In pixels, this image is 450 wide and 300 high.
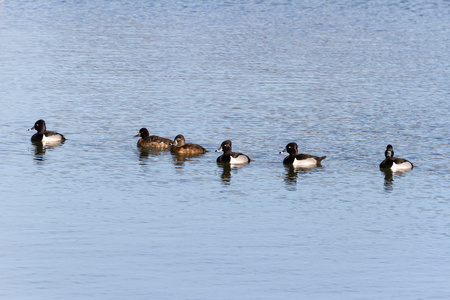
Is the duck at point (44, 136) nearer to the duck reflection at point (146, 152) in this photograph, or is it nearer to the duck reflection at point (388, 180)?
the duck reflection at point (146, 152)

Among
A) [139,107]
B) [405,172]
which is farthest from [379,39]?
[405,172]

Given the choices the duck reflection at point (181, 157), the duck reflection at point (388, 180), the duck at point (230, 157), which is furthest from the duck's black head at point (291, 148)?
the duck reflection at point (181, 157)

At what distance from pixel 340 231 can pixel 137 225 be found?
4126 millimetres

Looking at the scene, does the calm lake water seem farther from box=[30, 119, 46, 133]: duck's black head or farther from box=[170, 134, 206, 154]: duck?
box=[30, 119, 46, 133]: duck's black head

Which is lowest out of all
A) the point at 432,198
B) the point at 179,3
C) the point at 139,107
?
the point at 432,198

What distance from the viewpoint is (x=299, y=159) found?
24266 mm

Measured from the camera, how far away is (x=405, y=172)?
933 inches

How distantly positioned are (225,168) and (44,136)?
20.1 ft

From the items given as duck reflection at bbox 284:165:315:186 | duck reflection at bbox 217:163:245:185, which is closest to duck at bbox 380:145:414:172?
duck reflection at bbox 284:165:315:186

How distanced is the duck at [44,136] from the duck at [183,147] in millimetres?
3637

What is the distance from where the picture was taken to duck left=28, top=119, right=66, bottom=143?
87.5 ft

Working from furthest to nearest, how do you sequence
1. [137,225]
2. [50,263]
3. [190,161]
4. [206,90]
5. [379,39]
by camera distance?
[379,39] → [206,90] → [190,161] → [137,225] → [50,263]

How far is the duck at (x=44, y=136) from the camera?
26.7 metres

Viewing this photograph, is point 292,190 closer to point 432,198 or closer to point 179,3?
point 432,198
